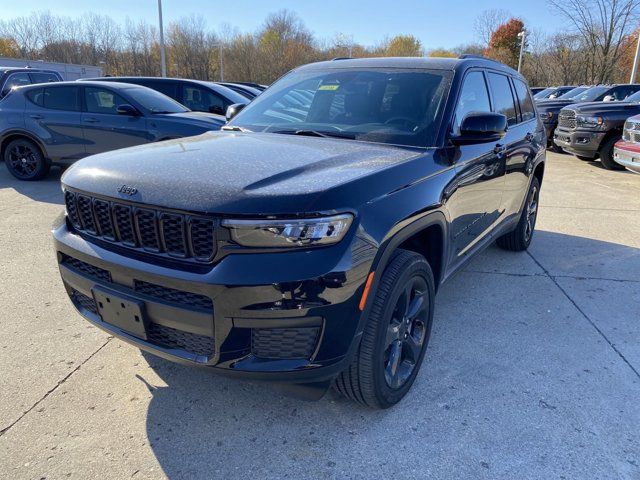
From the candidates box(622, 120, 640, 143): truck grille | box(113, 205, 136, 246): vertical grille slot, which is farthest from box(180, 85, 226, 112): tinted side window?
box(113, 205, 136, 246): vertical grille slot

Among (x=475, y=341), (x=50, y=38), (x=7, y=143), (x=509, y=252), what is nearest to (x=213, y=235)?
(x=475, y=341)

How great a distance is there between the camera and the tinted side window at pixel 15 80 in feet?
40.0

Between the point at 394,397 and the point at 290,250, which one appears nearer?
the point at 290,250

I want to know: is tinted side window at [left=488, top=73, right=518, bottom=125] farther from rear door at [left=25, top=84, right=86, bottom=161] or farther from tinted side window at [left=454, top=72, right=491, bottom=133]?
rear door at [left=25, top=84, right=86, bottom=161]

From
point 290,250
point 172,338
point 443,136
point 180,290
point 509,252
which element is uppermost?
point 443,136

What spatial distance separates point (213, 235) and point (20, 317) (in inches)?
95.2

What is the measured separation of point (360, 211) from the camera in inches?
82.4

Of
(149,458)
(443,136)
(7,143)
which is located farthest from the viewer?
(7,143)

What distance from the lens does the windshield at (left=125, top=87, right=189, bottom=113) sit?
25.8ft

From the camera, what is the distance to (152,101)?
8055 mm

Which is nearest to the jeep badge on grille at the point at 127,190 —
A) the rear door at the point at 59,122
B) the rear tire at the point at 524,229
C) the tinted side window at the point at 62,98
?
the rear tire at the point at 524,229

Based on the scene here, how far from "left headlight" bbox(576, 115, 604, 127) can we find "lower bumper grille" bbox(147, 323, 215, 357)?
1109 centimetres

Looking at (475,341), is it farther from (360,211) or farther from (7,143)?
(7,143)

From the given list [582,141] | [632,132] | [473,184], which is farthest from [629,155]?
[473,184]
